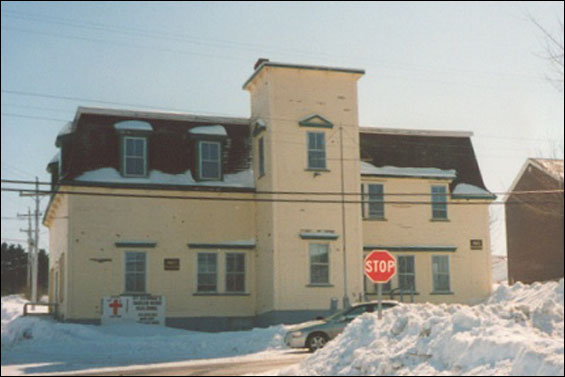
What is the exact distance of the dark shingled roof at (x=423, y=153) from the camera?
36219mm

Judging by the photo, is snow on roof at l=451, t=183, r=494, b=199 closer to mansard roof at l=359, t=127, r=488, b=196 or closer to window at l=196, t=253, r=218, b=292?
mansard roof at l=359, t=127, r=488, b=196

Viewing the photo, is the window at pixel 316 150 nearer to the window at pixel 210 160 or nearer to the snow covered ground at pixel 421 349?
the window at pixel 210 160

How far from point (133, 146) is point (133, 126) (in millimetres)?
827

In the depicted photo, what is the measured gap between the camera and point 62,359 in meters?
22.7

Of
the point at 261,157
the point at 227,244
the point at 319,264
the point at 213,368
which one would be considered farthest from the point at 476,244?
the point at 213,368

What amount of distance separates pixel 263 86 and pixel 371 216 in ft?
25.7

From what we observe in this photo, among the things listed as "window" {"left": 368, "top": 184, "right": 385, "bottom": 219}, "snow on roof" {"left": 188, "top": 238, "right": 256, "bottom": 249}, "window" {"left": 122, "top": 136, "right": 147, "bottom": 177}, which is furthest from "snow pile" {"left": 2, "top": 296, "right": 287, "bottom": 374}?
"window" {"left": 368, "top": 184, "right": 385, "bottom": 219}

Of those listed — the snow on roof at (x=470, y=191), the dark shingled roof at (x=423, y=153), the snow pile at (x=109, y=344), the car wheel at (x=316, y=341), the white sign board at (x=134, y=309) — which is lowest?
the snow pile at (x=109, y=344)

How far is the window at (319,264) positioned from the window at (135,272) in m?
6.82

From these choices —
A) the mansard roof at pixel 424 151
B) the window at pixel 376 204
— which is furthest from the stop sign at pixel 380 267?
the mansard roof at pixel 424 151

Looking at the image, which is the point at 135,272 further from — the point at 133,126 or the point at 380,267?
the point at 380,267

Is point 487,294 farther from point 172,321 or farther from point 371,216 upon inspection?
point 172,321

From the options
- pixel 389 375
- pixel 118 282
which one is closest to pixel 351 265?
pixel 118 282

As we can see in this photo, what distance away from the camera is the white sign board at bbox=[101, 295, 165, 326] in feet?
98.7
